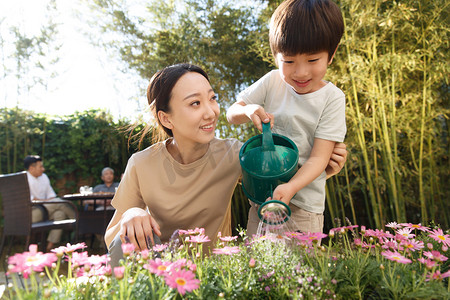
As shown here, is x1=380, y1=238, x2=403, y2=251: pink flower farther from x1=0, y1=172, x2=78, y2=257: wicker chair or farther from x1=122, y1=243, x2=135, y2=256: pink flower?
x1=0, y1=172, x2=78, y2=257: wicker chair

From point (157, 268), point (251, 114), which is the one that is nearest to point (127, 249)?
point (157, 268)

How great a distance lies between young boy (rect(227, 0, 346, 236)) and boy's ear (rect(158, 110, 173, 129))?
1.07 feet

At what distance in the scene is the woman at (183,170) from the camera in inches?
59.0

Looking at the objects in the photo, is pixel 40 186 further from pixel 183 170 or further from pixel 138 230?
pixel 138 230

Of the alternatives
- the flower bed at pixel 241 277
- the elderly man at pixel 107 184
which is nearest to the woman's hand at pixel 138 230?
the flower bed at pixel 241 277

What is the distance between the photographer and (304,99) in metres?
1.39

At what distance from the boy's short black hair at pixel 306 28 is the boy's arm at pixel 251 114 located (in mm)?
218

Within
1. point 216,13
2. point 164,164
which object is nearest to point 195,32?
point 216,13

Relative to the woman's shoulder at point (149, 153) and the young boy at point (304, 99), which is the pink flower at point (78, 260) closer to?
the young boy at point (304, 99)

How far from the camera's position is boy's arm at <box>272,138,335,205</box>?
1092 mm

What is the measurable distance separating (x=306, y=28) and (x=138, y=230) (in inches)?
34.3

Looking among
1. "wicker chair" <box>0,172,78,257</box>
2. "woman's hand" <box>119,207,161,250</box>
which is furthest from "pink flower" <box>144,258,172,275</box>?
"wicker chair" <box>0,172,78,257</box>

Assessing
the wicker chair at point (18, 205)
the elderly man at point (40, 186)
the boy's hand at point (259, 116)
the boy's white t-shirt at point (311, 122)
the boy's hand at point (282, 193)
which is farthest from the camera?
the elderly man at point (40, 186)

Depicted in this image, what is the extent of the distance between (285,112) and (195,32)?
16.0 feet
